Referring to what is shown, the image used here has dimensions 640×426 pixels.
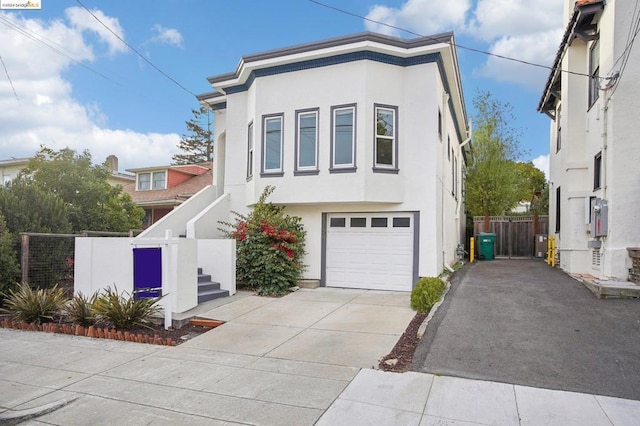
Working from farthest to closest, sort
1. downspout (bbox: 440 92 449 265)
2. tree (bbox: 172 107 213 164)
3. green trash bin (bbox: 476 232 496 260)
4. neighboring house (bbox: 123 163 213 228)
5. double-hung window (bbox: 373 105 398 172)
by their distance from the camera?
tree (bbox: 172 107 213 164) → neighboring house (bbox: 123 163 213 228) → green trash bin (bbox: 476 232 496 260) → downspout (bbox: 440 92 449 265) → double-hung window (bbox: 373 105 398 172)

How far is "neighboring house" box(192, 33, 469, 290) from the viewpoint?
10570mm

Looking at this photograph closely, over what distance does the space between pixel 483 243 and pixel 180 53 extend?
46.4 ft

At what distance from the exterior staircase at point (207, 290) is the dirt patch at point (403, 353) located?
14.9 feet

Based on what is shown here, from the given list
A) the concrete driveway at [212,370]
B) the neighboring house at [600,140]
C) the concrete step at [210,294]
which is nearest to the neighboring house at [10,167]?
the concrete step at [210,294]

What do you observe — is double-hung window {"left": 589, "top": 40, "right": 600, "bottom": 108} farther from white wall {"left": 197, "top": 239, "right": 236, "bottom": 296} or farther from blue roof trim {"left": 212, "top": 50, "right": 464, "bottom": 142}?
white wall {"left": 197, "top": 239, "right": 236, "bottom": 296}

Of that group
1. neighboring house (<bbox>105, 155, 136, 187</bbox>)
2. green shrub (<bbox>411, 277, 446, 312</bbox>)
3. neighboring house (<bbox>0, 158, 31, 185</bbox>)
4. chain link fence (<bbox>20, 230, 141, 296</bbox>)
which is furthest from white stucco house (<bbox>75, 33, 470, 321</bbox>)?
neighboring house (<bbox>0, 158, 31, 185</bbox>)

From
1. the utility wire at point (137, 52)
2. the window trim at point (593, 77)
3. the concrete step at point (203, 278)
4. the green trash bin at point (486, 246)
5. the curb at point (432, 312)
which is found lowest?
the curb at point (432, 312)

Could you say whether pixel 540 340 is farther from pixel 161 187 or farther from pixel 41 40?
pixel 161 187

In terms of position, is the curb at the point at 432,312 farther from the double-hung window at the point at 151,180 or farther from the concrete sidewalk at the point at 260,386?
the double-hung window at the point at 151,180

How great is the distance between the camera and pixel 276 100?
38.1 ft

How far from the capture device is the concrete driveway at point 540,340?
15.9 feet

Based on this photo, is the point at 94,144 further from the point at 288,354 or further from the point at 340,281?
the point at 288,354

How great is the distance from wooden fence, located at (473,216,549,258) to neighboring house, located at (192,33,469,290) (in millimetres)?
9352

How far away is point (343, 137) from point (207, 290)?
199 inches
